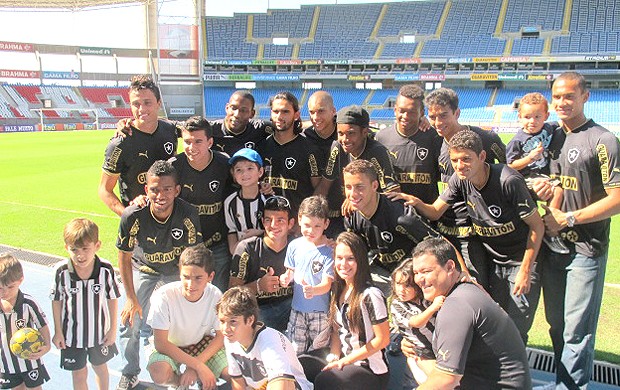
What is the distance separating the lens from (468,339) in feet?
9.78

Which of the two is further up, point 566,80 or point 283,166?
point 566,80

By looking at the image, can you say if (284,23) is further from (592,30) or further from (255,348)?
(255,348)

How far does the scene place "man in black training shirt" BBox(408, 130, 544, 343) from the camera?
4094 mm

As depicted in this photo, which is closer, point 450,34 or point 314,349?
point 314,349

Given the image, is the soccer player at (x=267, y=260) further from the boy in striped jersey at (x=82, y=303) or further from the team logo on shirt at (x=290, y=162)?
the boy in striped jersey at (x=82, y=303)

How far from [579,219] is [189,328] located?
Result: 3315 millimetres

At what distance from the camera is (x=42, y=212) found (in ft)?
40.7

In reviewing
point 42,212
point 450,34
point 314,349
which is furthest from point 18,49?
point 314,349

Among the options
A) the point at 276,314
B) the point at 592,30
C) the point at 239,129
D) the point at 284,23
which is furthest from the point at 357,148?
the point at 284,23

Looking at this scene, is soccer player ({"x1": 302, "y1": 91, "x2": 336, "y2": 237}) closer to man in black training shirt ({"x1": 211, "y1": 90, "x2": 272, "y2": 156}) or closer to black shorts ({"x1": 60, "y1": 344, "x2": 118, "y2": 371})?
man in black training shirt ({"x1": 211, "y1": 90, "x2": 272, "y2": 156})

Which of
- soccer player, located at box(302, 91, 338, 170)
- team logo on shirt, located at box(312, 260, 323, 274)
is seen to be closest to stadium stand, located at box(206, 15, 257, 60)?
soccer player, located at box(302, 91, 338, 170)

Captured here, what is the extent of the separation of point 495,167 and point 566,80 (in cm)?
89

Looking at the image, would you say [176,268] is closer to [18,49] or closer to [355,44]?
[355,44]

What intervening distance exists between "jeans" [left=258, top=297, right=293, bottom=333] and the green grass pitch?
2.72 m
